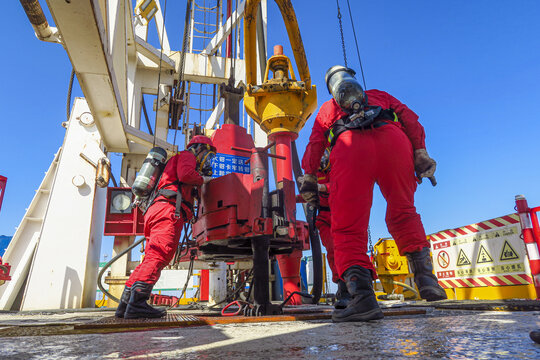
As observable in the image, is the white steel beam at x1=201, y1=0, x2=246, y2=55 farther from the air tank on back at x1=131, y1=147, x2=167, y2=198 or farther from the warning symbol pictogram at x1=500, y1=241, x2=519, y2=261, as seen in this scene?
the warning symbol pictogram at x1=500, y1=241, x2=519, y2=261

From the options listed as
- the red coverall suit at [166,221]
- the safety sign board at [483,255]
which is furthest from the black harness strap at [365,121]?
the safety sign board at [483,255]

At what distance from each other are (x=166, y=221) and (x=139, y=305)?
0.71 m

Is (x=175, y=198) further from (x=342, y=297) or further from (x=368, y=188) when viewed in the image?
(x=368, y=188)

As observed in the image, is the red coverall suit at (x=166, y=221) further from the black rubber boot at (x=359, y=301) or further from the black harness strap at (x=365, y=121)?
the black rubber boot at (x=359, y=301)

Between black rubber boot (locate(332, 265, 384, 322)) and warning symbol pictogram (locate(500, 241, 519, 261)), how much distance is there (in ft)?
14.1

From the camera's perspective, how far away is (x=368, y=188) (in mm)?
2078

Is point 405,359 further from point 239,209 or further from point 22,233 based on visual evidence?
point 22,233

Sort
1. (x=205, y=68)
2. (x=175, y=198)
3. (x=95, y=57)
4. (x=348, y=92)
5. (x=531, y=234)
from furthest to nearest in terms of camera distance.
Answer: (x=205, y=68) < (x=531, y=234) < (x=95, y=57) < (x=175, y=198) < (x=348, y=92)

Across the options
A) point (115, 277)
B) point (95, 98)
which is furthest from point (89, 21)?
point (115, 277)

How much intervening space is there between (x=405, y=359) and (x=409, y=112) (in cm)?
191

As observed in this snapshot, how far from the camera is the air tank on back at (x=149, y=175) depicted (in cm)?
323

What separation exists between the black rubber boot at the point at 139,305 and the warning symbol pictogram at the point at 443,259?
17.6 feet

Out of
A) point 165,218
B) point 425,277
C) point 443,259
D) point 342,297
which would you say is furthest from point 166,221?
point 443,259

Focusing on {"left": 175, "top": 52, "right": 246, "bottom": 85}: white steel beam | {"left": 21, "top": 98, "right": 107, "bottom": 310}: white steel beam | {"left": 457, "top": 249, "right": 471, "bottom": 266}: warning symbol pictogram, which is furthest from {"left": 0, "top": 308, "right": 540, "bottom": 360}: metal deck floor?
{"left": 175, "top": 52, "right": 246, "bottom": 85}: white steel beam
